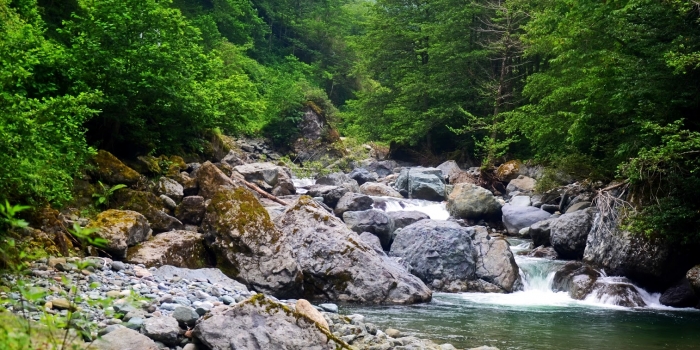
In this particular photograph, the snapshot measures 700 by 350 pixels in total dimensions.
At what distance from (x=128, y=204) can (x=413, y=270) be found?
6279mm

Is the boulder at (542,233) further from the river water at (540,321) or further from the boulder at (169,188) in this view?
the boulder at (169,188)

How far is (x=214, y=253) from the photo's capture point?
34.8ft

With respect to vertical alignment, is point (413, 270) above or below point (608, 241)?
below

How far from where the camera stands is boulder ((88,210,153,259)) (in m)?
9.31

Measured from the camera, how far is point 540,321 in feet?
33.0

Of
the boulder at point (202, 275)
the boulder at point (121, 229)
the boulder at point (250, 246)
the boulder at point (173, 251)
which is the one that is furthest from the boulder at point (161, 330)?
the boulder at point (250, 246)

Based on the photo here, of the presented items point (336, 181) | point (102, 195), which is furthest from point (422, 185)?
point (102, 195)

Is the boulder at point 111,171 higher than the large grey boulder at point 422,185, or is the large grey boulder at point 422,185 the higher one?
the large grey boulder at point 422,185

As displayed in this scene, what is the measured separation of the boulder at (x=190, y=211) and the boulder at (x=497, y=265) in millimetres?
6360

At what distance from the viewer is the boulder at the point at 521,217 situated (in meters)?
18.3

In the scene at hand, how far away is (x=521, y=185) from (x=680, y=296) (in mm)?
11492

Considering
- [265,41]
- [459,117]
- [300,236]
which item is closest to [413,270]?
[300,236]

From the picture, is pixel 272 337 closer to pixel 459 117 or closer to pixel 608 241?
pixel 608 241

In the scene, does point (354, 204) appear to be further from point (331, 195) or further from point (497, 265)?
point (497, 265)
